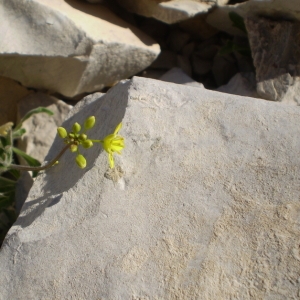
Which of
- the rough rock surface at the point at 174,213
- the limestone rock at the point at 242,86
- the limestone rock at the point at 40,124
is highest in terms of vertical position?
the rough rock surface at the point at 174,213

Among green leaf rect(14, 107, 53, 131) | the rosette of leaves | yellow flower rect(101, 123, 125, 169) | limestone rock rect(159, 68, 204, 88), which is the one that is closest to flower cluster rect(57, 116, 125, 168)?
yellow flower rect(101, 123, 125, 169)

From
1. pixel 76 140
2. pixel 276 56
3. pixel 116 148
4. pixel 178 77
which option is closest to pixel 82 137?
pixel 76 140

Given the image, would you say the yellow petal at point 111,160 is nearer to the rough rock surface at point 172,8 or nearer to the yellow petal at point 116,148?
the yellow petal at point 116,148

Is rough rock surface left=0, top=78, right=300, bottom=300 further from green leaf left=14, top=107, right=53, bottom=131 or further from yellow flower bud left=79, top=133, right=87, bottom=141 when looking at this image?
green leaf left=14, top=107, right=53, bottom=131

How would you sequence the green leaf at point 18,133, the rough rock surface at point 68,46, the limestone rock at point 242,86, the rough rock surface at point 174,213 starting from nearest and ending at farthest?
the rough rock surface at point 174,213
the rough rock surface at point 68,46
the green leaf at point 18,133
the limestone rock at point 242,86

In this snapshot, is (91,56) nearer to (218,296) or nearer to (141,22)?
(141,22)

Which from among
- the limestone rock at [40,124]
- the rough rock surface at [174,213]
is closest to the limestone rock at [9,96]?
the limestone rock at [40,124]
